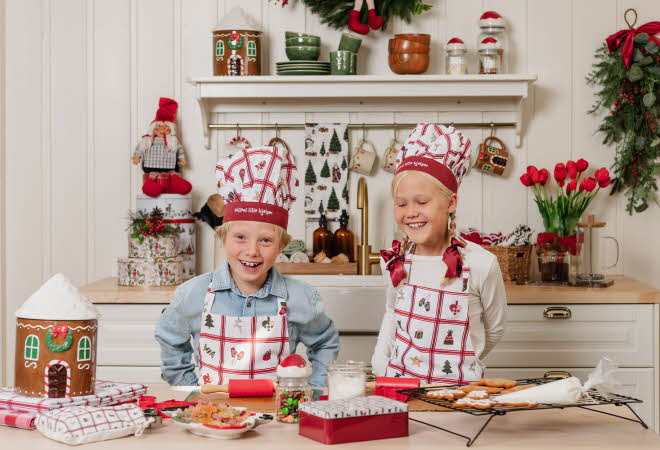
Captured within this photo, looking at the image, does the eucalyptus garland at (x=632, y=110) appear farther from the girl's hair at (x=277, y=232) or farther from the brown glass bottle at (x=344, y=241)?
the girl's hair at (x=277, y=232)

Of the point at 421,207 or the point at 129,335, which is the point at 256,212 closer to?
the point at 421,207

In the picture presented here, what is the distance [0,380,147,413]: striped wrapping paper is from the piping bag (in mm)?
659

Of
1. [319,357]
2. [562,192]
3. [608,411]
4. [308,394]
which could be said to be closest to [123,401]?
[308,394]

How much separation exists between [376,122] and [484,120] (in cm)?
42

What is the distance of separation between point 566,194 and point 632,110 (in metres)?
0.41

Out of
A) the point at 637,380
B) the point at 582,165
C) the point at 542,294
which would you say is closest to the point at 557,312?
the point at 542,294

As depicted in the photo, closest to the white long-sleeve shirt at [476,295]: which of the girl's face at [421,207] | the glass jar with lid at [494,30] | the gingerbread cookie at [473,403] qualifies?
the girl's face at [421,207]

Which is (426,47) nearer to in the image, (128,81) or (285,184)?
(128,81)

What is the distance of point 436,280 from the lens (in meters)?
2.13

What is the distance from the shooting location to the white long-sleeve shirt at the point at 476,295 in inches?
83.2

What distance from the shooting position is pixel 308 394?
1512mm

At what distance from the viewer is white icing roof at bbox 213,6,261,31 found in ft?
10.4

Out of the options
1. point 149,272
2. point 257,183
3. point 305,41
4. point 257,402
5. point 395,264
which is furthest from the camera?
point 305,41

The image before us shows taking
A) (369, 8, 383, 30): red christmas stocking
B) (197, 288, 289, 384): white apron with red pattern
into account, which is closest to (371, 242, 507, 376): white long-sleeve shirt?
(197, 288, 289, 384): white apron with red pattern
